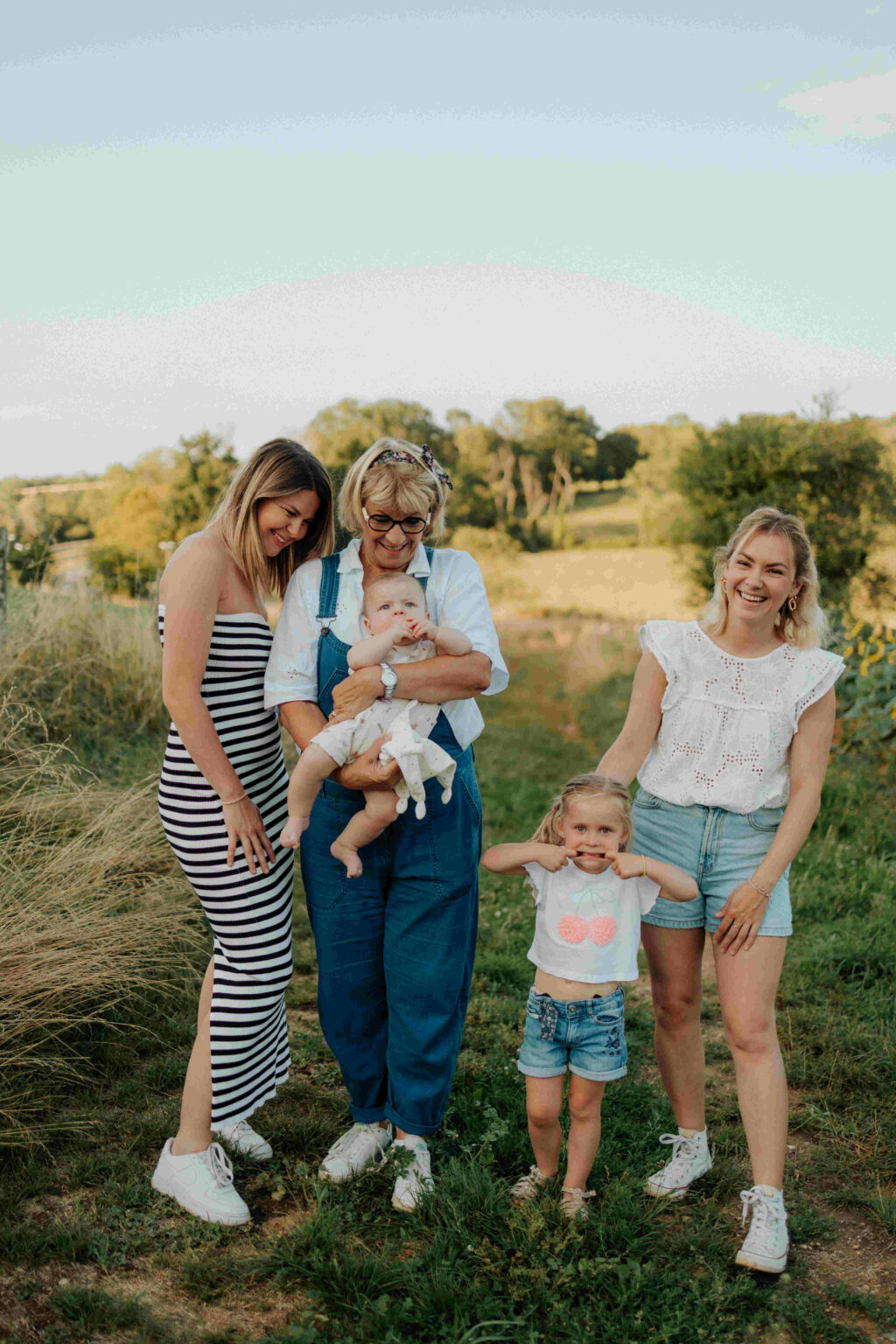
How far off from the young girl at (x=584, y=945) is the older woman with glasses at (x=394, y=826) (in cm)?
23

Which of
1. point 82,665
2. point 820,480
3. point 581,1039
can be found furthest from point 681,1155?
point 820,480

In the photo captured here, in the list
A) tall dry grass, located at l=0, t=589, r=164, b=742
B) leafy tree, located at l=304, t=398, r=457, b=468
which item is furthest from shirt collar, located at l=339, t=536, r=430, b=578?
leafy tree, located at l=304, t=398, r=457, b=468

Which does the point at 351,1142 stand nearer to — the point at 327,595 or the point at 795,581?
the point at 327,595

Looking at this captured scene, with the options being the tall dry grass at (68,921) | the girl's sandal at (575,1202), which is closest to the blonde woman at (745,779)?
the girl's sandal at (575,1202)

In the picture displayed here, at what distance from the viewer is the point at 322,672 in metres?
2.61

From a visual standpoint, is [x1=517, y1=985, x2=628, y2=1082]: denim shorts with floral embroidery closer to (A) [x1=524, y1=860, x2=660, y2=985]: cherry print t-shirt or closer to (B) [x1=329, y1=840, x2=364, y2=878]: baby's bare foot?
(A) [x1=524, y1=860, x2=660, y2=985]: cherry print t-shirt

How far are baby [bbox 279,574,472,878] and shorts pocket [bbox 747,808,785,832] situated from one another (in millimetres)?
794

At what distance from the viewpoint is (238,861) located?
8.64ft

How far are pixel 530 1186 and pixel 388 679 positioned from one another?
57.0 inches

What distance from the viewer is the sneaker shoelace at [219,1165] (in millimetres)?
2705

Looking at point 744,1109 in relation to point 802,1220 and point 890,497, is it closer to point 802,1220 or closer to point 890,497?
point 802,1220

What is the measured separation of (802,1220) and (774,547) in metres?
1.87

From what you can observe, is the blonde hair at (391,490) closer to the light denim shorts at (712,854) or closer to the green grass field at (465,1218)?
the light denim shorts at (712,854)

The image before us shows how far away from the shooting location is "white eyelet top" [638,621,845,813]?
258 cm
